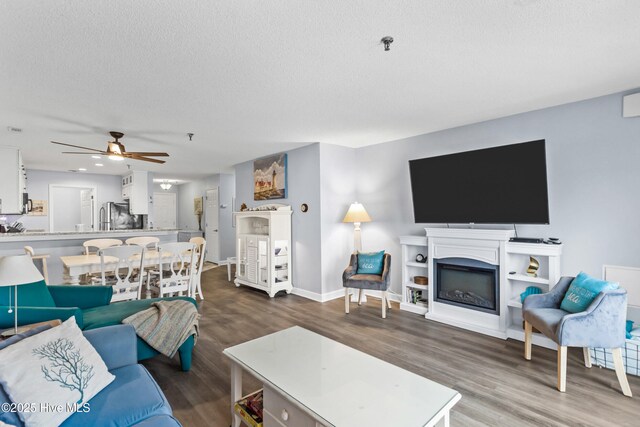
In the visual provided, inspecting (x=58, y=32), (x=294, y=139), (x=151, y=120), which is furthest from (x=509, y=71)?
(x=151, y=120)

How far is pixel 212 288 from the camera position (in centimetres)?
554

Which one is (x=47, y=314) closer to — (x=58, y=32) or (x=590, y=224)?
(x=58, y=32)

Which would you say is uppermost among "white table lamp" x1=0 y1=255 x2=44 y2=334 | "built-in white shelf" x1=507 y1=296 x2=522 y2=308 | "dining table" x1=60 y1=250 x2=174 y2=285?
"white table lamp" x1=0 y1=255 x2=44 y2=334

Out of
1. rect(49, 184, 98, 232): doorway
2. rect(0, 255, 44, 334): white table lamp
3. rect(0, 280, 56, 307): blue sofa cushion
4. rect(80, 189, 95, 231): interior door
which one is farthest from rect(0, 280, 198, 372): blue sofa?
rect(80, 189, 95, 231): interior door

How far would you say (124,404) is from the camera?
1450 millimetres

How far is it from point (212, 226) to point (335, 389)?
24.8 feet

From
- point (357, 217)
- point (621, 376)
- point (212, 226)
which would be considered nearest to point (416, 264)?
point (357, 217)

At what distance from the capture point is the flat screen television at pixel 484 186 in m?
3.12

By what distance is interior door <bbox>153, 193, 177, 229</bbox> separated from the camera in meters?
9.93

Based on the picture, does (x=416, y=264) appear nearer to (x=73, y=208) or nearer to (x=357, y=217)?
(x=357, y=217)

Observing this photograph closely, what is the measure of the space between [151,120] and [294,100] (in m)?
1.79

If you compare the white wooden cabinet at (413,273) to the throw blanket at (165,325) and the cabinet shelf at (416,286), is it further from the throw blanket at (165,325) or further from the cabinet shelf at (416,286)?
the throw blanket at (165,325)

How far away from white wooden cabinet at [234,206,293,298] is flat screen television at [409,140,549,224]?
7.14ft

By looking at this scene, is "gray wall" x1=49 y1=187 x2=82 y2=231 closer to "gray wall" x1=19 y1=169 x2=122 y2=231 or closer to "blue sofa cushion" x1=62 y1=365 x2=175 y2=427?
"gray wall" x1=19 y1=169 x2=122 y2=231
